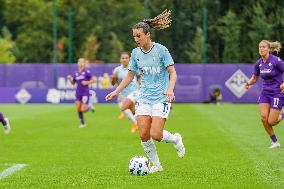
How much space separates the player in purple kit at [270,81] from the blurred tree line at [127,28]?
32835 mm

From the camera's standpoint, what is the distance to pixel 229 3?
61.1m

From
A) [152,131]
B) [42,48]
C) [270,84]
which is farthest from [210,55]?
[152,131]

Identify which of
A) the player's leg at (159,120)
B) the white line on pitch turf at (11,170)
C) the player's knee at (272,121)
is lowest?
the white line on pitch turf at (11,170)

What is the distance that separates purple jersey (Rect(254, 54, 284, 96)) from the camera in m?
14.7

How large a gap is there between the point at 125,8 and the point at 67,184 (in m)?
70.5

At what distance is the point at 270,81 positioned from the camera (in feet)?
49.1

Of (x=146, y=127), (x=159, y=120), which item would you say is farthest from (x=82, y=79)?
(x=159, y=120)

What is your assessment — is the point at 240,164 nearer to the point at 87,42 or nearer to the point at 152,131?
the point at 152,131

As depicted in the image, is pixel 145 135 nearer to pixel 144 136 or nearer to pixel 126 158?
pixel 144 136

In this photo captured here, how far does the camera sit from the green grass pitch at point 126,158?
978cm

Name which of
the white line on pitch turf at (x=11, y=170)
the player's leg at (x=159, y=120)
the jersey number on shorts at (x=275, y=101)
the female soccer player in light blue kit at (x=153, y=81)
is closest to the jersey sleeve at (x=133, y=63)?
the female soccer player in light blue kit at (x=153, y=81)

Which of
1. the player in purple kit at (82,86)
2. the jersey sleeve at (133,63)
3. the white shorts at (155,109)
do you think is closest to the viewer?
the white shorts at (155,109)

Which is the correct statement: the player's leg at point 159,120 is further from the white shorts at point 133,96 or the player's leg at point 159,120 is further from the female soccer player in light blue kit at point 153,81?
the white shorts at point 133,96

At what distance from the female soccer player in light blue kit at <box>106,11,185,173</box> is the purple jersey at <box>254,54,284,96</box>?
14.1 ft
